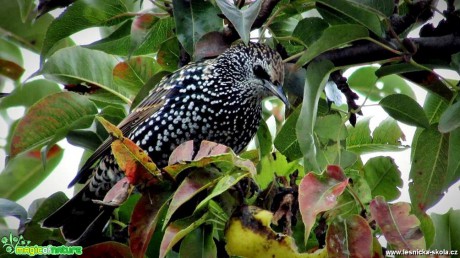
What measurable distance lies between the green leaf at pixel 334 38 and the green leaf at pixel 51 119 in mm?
1039

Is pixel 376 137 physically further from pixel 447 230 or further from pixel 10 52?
pixel 10 52

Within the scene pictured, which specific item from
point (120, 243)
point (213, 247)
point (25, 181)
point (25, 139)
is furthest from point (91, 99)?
point (213, 247)

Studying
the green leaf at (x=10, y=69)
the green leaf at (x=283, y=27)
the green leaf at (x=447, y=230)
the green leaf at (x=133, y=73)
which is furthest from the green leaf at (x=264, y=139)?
the green leaf at (x=10, y=69)

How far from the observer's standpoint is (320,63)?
315cm

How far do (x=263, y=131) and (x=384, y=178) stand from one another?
753mm

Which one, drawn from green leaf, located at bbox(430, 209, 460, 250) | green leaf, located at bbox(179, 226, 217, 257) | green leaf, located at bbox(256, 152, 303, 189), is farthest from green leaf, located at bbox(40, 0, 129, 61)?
green leaf, located at bbox(430, 209, 460, 250)

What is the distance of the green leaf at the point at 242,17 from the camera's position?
2863 mm

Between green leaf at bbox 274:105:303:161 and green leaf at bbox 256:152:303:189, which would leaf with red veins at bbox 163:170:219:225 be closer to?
green leaf at bbox 256:152:303:189

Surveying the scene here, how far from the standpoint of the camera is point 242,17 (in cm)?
292

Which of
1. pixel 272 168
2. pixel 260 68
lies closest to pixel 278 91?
pixel 260 68

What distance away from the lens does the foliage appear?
263 cm

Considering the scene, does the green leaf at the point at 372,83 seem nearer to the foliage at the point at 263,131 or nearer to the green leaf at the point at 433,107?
the foliage at the point at 263,131

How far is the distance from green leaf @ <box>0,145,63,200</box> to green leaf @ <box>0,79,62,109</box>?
39 cm

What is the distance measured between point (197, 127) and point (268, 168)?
84 centimetres
